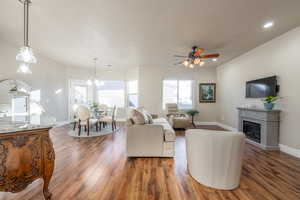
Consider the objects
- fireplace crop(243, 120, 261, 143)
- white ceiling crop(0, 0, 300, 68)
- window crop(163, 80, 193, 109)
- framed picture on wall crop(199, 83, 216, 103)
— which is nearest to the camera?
white ceiling crop(0, 0, 300, 68)

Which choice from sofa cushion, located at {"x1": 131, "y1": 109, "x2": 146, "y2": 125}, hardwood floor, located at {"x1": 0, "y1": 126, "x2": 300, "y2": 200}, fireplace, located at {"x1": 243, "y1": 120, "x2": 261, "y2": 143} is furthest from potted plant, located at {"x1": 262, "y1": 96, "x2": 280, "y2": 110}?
sofa cushion, located at {"x1": 131, "y1": 109, "x2": 146, "y2": 125}

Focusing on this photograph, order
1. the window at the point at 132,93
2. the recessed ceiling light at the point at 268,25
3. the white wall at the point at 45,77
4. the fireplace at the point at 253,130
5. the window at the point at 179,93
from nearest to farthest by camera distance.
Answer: the recessed ceiling light at the point at 268,25 < the fireplace at the point at 253,130 < the white wall at the point at 45,77 < the window at the point at 179,93 < the window at the point at 132,93

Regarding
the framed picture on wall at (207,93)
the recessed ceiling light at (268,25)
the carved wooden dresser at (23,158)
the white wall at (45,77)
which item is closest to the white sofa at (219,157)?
the carved wooden dresser at (23,158)

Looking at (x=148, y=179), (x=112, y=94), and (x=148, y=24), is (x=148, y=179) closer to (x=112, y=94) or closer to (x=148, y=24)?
(x=148, y=24)

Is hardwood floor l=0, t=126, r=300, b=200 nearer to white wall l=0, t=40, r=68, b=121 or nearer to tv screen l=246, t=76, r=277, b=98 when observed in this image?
tv screen l=246, t=76, r=277, b=98

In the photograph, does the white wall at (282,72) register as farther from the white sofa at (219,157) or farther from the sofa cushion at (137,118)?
the sofa cushion at (137,118)

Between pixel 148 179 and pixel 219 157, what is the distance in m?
1.11

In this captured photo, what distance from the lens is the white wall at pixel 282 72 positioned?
2.77 meters

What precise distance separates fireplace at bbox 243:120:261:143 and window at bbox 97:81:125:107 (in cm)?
544

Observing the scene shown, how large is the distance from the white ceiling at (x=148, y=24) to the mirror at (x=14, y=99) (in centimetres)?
127

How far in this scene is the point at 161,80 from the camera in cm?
596

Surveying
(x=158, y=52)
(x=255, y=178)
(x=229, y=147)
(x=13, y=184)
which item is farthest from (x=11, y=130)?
(x=158, y=52)

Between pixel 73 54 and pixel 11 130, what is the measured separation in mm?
4021

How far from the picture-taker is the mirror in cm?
345
